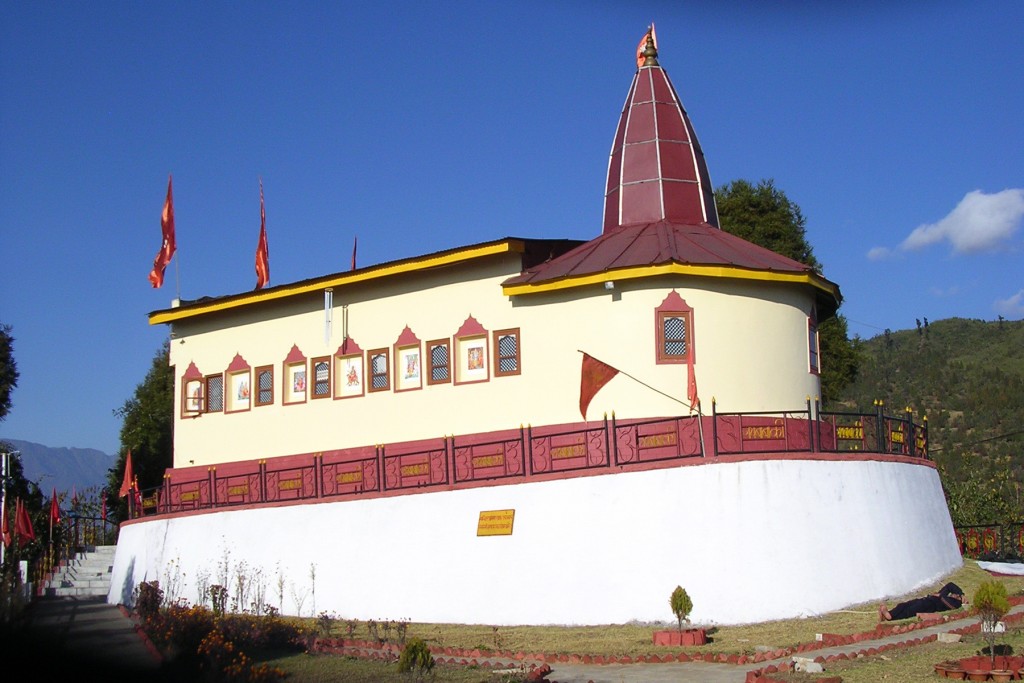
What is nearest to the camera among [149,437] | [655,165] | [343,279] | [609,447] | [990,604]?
[990,604]

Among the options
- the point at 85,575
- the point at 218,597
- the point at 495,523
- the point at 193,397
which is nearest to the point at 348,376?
the point at 193,397

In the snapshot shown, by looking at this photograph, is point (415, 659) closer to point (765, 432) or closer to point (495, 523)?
point (495, 523)

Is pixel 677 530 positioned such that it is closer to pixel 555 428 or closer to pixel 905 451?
pixel 555 428

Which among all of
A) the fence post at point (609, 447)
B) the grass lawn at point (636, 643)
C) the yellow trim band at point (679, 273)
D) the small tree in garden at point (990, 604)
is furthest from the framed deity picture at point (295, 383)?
the small tree in garden at point (990, 604)

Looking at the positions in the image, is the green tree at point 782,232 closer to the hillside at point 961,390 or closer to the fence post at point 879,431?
the hillside at point 961,390

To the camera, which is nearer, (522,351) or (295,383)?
(522,351)

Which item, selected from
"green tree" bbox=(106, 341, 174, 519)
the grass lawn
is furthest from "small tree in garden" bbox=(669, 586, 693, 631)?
"green tree" bbox=(106, 341, 174, 519)

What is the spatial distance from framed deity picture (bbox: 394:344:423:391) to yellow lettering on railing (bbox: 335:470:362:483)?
7.39 feet

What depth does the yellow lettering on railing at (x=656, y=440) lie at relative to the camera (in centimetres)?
2212

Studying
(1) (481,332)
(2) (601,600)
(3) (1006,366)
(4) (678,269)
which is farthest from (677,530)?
(3) (1006,366)

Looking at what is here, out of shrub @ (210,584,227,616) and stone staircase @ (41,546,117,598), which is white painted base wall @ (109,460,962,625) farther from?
stone staircase @ (41,546,117,598)

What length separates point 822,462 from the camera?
21.3m

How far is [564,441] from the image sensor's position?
77.6 feet

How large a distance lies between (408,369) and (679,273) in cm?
682
